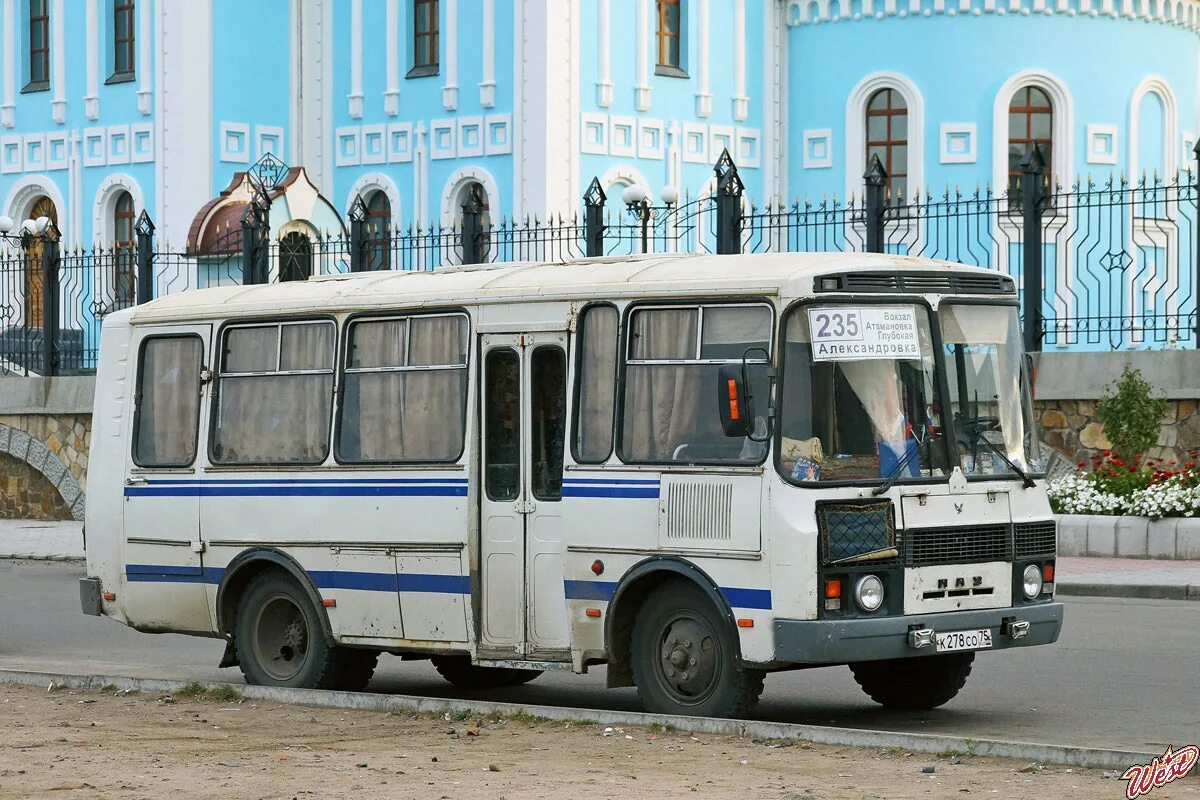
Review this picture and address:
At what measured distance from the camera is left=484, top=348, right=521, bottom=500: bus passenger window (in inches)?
491

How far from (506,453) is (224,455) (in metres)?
2.29

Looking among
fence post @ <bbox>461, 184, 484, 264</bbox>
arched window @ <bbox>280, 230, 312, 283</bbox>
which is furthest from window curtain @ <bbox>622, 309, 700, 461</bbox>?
arched window @ <bbox>280, 230, 312, 283</bbox>

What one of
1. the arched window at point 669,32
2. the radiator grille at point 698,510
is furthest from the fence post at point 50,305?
the radiator grille at point 698,510

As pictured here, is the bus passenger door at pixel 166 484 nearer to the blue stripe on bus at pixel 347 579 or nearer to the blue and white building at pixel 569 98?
the blue stripe on bus at pixel 347 579

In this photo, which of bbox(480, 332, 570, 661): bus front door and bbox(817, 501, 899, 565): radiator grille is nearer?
bbox(817, 501, 899, 565): radiator grille

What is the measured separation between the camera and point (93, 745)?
10.8 m

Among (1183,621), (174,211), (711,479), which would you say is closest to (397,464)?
(711,479)

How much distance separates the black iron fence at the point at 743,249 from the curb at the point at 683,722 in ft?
36.8

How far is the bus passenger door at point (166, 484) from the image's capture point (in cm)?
1403

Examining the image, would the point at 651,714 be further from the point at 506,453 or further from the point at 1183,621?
the point at 1183,621

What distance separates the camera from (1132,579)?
19.9 metres

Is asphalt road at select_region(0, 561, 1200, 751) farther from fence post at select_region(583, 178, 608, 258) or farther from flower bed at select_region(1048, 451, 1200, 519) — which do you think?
fence post at select_region(583, 178, 608, 258)

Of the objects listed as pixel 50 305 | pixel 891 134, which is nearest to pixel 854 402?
pixel 50 305

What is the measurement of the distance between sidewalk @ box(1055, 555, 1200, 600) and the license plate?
7726 millimetres
